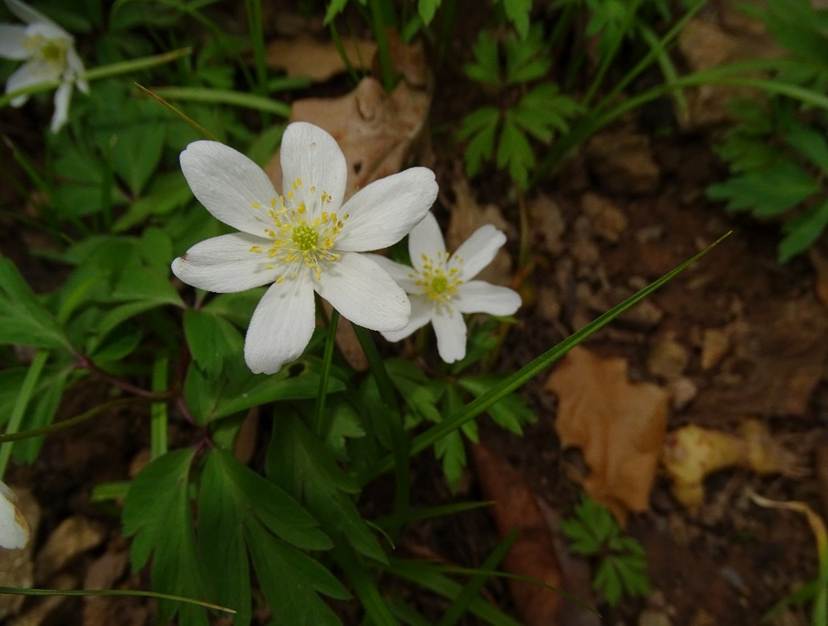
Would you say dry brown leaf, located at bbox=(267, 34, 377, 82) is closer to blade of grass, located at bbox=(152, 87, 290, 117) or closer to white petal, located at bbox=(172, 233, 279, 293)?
blade of grass, located at bbox=(152, 87, 290, 117)

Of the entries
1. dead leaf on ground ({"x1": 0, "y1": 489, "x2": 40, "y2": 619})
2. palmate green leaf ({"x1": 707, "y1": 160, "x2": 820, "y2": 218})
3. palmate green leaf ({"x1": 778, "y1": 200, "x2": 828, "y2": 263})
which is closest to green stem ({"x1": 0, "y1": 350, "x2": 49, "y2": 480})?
dead leaf on ground ({"x1": 0, "y1": 489, "x2": 40, "y2": 619})

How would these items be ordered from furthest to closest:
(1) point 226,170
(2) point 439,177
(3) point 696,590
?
1. (2) point 439,177
2. (3) point 696,590
3. (1) point 226,170

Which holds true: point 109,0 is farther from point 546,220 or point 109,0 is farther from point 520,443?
point 520,443

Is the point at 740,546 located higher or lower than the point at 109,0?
lower

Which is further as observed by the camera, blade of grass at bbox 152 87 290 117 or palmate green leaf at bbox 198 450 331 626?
blade of grass at bbox 152 87 290 117

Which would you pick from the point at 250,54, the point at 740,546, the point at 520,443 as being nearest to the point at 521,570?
the point at 520,443

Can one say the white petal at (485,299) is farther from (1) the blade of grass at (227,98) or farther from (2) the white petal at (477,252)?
(1) the blade of grass at (227,98)

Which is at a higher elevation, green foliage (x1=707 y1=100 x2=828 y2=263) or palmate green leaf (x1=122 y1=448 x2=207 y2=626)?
green foliage (x1=707 y1=100 x2=828 y2=263)
